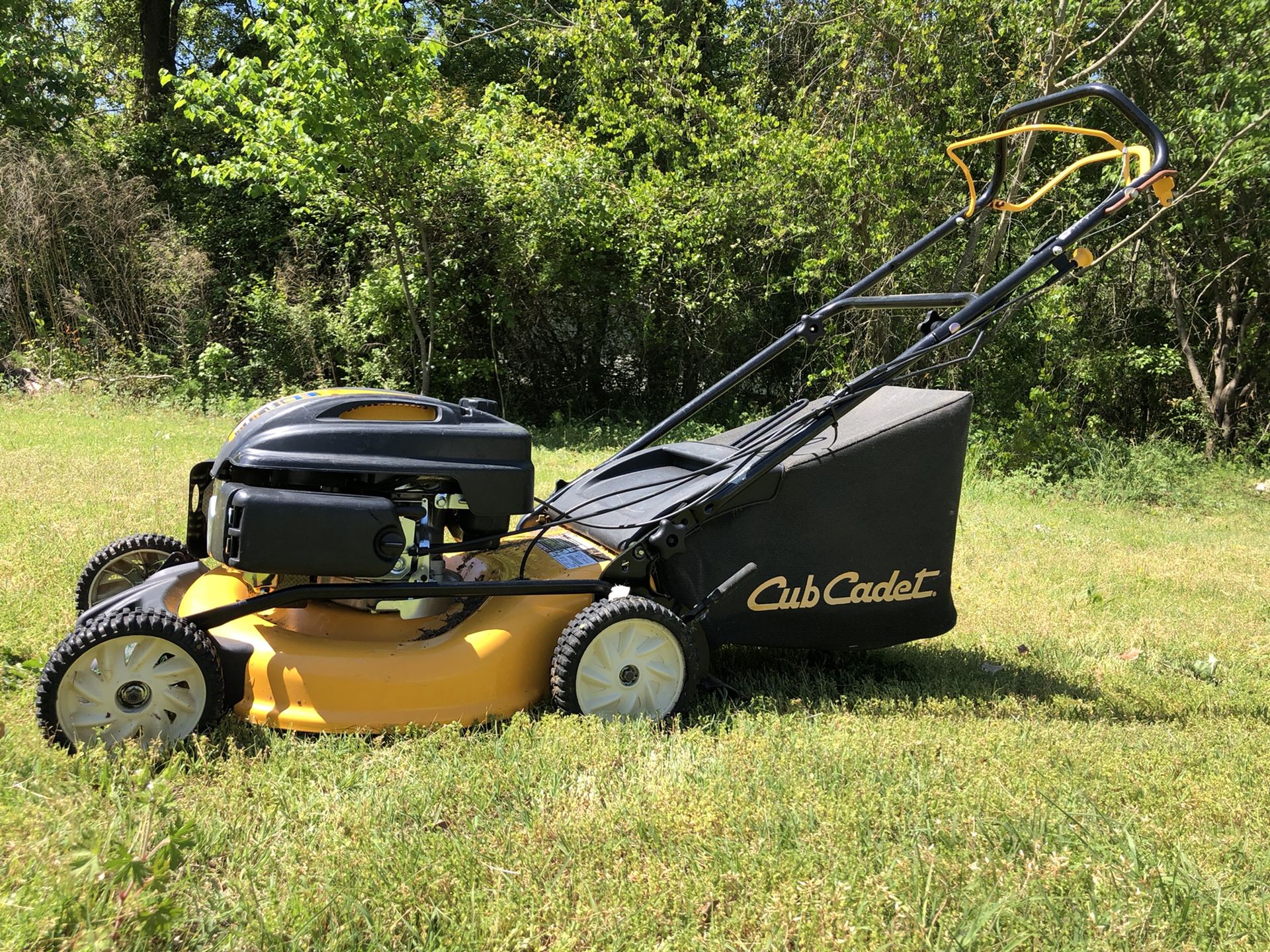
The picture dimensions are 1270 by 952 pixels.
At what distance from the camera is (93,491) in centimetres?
539

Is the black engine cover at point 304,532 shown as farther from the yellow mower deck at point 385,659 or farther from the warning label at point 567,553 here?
the warning label at point 567,553

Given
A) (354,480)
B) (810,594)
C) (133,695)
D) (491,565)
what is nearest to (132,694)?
(133,695)

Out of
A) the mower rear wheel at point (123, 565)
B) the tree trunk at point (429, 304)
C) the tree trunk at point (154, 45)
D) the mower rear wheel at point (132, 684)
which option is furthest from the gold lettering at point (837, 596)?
the tree trunk at point (154, 45)

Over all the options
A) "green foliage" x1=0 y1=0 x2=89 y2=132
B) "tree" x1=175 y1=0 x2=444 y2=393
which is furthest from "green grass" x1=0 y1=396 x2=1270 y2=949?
"green foliage" x1=0 y1=0 x2=89 y2=132

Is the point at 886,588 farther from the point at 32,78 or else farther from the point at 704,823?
the point at 32,78

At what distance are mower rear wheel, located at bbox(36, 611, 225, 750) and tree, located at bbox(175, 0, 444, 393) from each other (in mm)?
7411

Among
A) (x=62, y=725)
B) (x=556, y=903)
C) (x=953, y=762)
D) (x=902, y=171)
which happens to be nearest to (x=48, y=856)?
(x=62, y=725)

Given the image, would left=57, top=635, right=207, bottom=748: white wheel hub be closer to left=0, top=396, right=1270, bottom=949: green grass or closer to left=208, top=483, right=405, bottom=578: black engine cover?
left=0, top=396, right=1270, bottom=949: green grass

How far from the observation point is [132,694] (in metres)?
2.45

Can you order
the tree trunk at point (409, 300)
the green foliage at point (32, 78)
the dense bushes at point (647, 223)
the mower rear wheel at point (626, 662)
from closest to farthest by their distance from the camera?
the mower rear wheel at point (626, 662) → the dense bushes at point (647, 223) → the tree trunk at point (409, 300) → the green foliage at point (32, 78)

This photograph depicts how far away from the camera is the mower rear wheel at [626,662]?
2783mm

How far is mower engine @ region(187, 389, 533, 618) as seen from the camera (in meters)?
2.47

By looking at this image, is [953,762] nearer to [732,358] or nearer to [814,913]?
[814,913]

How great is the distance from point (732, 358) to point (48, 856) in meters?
10.5
